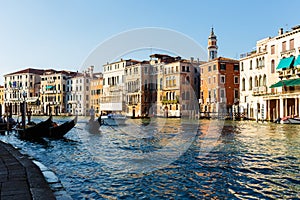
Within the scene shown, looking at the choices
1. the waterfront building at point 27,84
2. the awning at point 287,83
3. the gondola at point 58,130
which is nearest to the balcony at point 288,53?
the awning at point 287,83

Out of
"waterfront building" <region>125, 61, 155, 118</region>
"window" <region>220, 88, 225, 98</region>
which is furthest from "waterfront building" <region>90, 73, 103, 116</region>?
"window" <region>220, 88, 225, 98</region>

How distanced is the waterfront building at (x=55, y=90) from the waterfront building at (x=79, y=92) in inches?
47.5

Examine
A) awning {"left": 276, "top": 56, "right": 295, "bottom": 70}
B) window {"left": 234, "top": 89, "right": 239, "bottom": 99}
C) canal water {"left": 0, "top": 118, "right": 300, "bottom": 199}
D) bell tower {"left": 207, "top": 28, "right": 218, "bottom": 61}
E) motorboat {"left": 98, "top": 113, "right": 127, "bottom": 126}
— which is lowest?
motorboat {"left": 98, "top": 113, "right": 127, "bottom": 126}

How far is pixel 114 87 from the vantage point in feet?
166

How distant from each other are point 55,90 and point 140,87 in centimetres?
2380

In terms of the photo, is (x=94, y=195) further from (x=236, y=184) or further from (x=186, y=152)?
(x=186, y=152)

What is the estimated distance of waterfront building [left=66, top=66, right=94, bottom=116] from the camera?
58.8 m

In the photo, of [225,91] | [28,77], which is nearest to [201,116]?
[225,91]

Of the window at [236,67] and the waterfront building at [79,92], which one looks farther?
the waterfront building at [79,92]

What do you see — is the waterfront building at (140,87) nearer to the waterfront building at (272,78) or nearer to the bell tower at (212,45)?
the bell tower at (212,45)

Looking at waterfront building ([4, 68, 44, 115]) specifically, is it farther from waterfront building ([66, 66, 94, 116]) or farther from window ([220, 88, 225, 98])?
window ([220, 88, 225, 98])

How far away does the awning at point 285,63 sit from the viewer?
84.1 feet

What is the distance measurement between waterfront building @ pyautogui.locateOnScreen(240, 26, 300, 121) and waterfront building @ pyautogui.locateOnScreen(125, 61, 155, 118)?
16000mm

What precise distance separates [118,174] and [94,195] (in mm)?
1440
